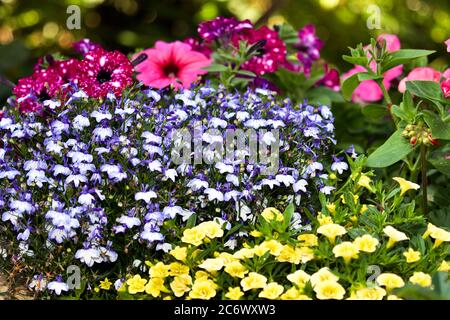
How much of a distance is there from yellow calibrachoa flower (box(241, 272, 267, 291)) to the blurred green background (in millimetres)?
2615

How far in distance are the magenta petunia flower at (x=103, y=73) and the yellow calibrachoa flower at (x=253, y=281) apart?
2.38ft

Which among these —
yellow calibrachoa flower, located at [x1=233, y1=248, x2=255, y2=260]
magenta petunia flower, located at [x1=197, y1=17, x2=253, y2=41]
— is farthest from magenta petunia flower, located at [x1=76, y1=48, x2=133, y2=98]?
yellow calibrachoa flower, located at [x1=233, y1=248, x2=255, y2=260]

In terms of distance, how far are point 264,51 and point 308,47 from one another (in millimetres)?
336

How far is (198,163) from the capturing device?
71.7 inches

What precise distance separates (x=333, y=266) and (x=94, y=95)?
83cm

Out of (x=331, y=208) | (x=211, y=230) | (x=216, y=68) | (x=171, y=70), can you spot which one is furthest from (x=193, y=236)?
(x=171, y=70)

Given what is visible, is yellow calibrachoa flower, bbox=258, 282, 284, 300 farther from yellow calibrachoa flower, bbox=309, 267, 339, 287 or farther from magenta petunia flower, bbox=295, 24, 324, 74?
magenta petunia flower, bbox=295, 24, 324, 74

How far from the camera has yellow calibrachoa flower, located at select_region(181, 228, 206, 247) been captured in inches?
63.3

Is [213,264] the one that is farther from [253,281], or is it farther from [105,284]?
[105,284]

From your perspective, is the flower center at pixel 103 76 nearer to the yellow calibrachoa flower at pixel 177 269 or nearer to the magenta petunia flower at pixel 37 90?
the magenta petunia flower at pixel 37 90

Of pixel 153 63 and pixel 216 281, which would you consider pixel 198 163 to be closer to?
pixel 216 281

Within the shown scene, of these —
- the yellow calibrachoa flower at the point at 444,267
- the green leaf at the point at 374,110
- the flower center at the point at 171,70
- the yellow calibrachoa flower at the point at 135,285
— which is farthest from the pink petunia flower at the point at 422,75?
the yellow calibrachoa flower at the point at 135,285

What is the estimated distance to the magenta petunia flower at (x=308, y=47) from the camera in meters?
2.74
